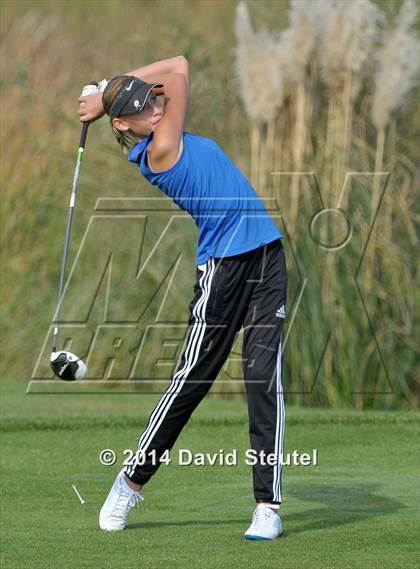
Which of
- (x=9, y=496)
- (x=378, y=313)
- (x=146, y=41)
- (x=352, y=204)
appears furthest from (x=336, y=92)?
(x=9, y=496)

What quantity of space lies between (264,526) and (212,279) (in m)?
1.09

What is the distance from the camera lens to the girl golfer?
19.4 ft

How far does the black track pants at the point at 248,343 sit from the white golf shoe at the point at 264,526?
3.2 inches

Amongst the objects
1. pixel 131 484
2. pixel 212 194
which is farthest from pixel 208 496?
pixel 212 194

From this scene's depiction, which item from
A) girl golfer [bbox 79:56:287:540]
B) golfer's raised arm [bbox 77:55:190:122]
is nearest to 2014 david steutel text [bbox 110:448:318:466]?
girl golfer [bbox 79:56:287:540]

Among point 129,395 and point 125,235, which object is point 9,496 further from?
point 125,235

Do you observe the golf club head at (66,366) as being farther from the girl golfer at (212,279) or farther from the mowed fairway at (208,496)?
the mowed fairway at (208,496)

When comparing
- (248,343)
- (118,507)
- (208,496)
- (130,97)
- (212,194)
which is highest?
(130,97)

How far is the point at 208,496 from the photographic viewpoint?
712cm

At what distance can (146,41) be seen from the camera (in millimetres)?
15375

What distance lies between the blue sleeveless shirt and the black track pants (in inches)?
2.3

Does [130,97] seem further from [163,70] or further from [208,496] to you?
[208,496]

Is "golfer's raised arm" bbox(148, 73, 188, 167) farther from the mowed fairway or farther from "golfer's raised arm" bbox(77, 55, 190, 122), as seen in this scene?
the mowed fairway

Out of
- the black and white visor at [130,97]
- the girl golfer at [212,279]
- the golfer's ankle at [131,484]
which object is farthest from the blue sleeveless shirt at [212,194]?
the golfer's ankle at [131,484]
